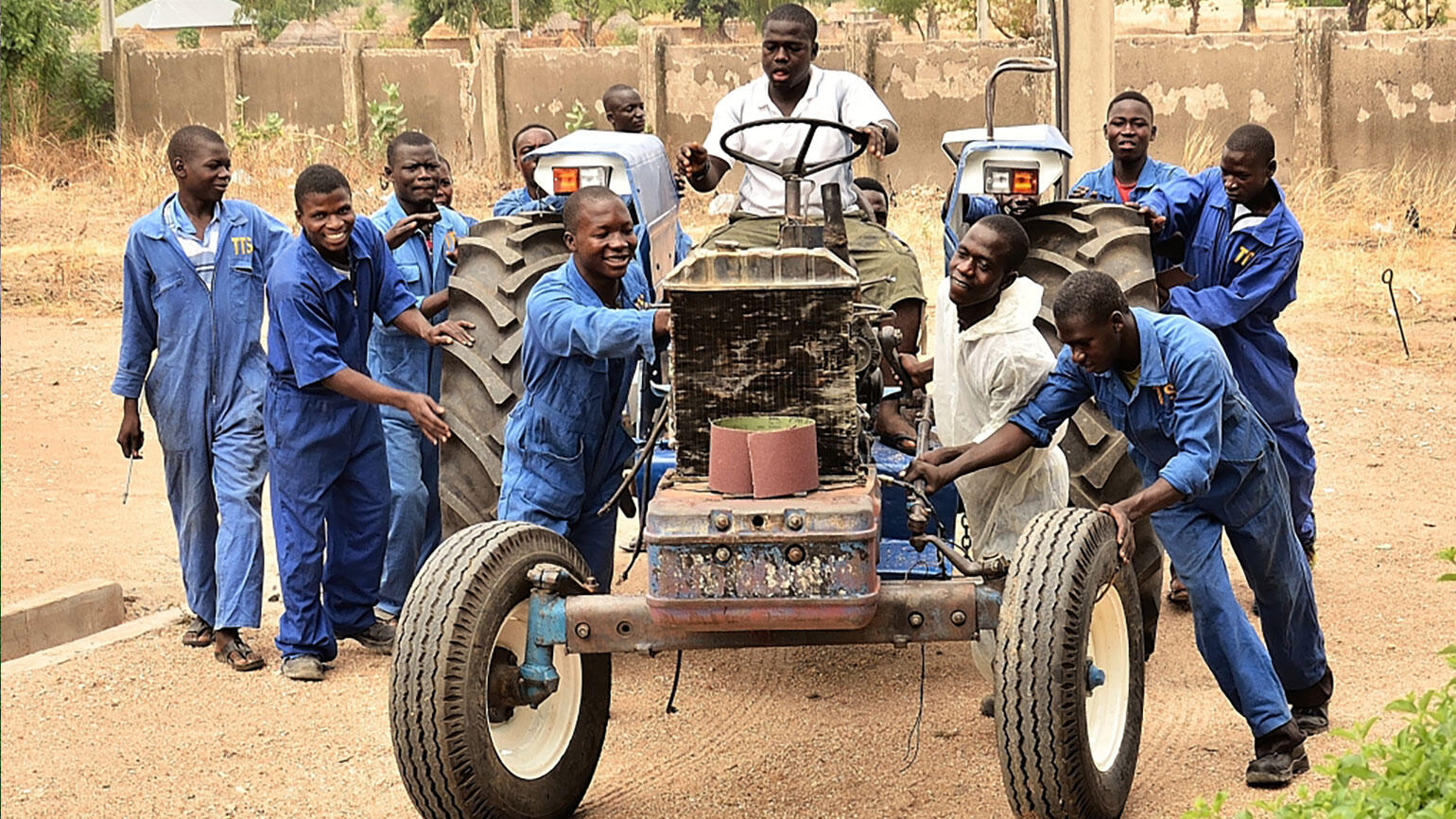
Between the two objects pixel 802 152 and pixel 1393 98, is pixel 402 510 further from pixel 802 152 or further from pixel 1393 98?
pixel 1393 98

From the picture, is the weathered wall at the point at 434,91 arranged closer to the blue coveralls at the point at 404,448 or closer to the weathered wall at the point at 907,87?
the weathered wall at the point at 907,87

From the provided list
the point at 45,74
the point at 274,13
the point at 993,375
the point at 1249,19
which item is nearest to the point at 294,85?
the point at 45,74

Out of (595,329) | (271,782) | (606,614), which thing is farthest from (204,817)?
(595,329)

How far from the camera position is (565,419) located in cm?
525

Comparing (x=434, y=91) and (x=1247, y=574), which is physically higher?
(x=434, y=91)

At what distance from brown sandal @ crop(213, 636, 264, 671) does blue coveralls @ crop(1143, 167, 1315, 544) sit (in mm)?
3580

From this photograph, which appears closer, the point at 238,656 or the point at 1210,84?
the point at 238,656

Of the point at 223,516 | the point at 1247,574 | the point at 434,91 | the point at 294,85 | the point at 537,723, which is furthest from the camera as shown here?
the point at 294,85

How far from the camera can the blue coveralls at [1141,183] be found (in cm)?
677

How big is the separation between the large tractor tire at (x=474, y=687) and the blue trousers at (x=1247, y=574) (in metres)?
1.74

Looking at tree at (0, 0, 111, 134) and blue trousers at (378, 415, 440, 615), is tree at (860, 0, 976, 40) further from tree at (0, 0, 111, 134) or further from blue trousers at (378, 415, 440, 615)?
blue trousers at (378, 415, 440, 615)

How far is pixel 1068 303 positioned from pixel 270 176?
1602 centimetres

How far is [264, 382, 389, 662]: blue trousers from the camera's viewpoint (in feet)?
19.7

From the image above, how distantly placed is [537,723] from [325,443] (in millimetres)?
1753
